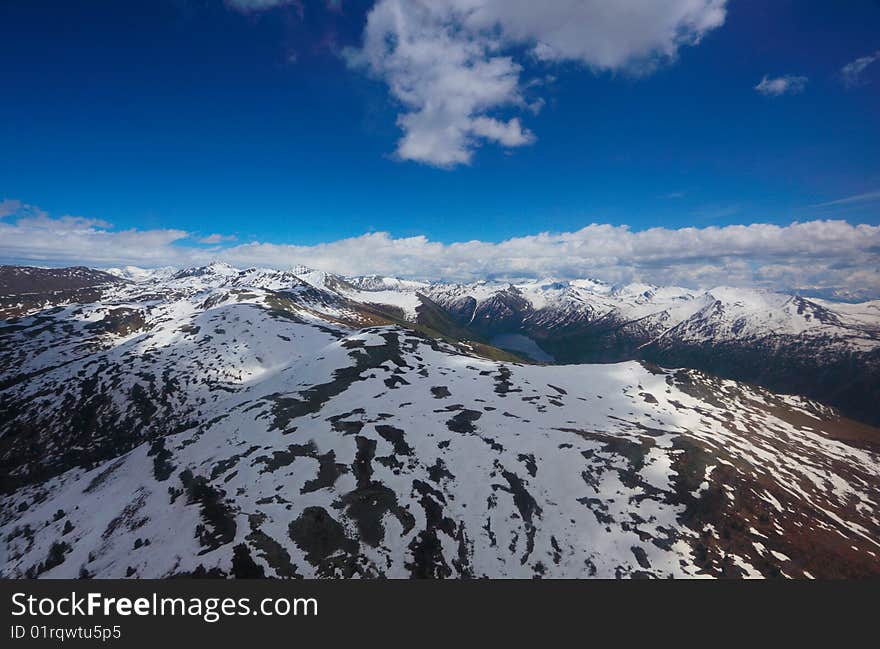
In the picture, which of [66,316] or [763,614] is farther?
[66,316]

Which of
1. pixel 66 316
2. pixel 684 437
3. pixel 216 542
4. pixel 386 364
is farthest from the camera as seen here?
pixel 66 316

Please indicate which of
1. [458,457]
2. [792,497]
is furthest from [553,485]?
[792,497]

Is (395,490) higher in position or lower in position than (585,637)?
lower

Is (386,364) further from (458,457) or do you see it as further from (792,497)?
(792,497)

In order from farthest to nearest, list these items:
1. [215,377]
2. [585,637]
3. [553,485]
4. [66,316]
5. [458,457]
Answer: [66,316] < [215,377] < [458,457] < [553,485] < [585,637]

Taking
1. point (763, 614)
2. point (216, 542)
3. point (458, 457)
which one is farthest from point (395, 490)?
point (763, 614)

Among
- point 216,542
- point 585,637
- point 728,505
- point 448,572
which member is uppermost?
point 585,637
